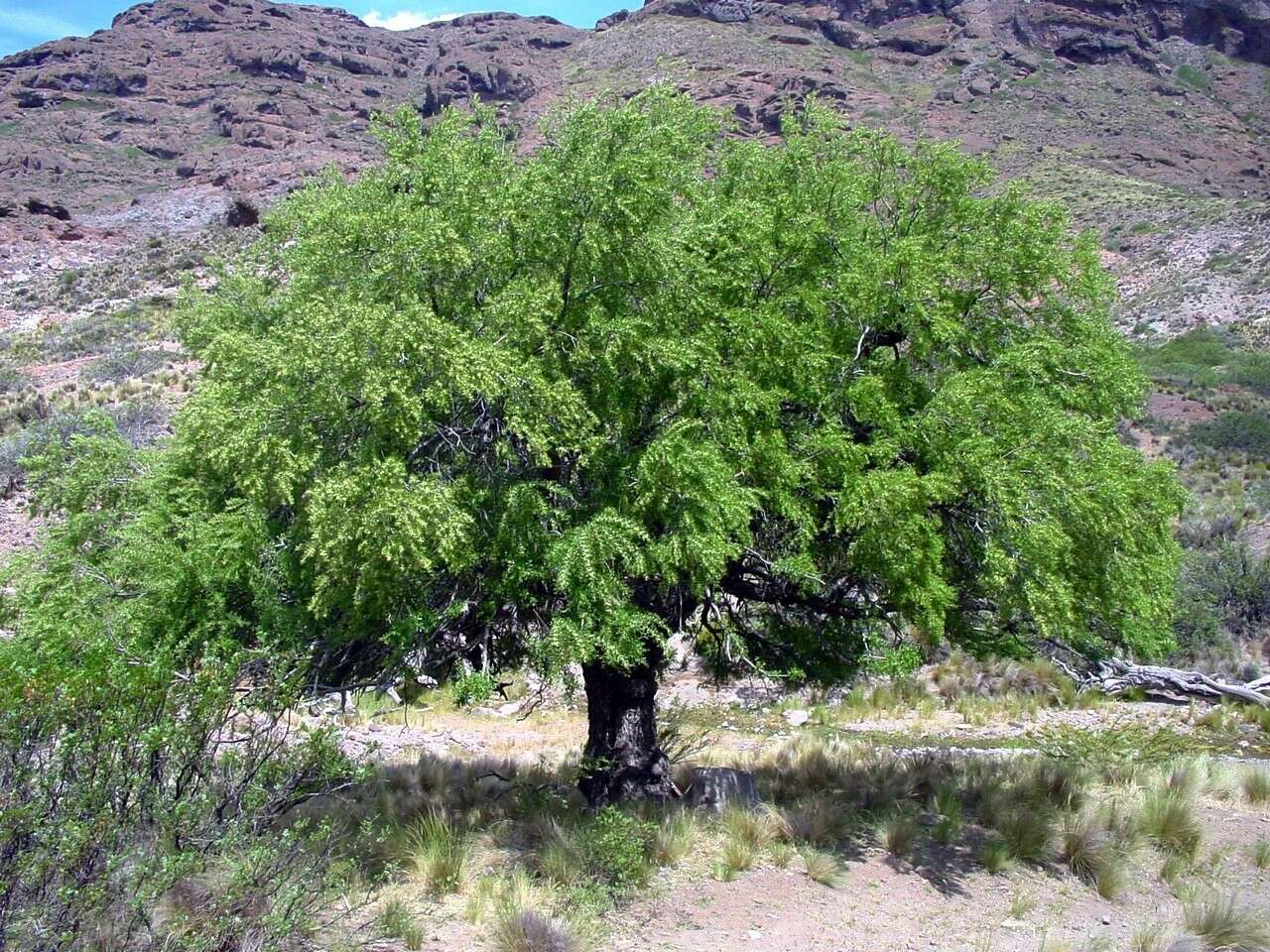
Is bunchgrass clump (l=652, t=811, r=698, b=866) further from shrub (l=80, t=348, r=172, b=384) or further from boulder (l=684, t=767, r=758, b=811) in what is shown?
shrub (l=80, t=348, r=172, b=384)

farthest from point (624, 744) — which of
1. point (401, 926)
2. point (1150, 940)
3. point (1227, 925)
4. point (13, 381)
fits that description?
point (13, 381)

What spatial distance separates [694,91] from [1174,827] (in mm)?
80746

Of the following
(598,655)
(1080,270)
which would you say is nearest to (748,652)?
(598,655)

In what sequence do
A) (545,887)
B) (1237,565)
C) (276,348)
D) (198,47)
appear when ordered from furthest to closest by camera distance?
(198,47) → (1237,565) → (545,887) → (276,348)

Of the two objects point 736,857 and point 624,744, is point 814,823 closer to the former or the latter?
point 736,857

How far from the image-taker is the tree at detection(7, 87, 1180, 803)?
23.6 feet

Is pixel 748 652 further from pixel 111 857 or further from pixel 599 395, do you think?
pixel 111 857

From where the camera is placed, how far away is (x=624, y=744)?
32.7 feet

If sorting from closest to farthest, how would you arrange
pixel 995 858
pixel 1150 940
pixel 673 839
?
pixel 1150 940 < pixel 673 839 < pixel 995 858

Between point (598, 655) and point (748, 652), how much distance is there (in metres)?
3.18

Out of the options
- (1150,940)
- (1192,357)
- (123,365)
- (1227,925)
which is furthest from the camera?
(1192,357)

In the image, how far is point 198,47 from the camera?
123375mm

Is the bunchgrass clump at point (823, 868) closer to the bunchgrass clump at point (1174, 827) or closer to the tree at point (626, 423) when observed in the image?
the tree at point (626, 423)

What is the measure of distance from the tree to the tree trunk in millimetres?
792
